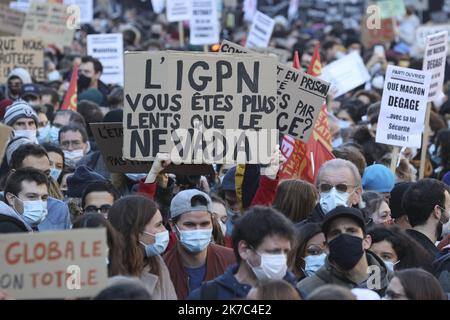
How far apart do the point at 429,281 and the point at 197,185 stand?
3.87m

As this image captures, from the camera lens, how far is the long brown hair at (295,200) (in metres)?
8.40

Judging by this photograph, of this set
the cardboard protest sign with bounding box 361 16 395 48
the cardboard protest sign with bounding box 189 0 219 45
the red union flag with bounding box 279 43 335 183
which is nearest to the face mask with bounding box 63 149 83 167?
the red union flag with bounding box 279 43 335 183

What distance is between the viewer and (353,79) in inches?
641

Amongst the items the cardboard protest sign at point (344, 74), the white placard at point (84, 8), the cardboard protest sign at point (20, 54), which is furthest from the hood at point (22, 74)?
the white placard at point (84, 8)

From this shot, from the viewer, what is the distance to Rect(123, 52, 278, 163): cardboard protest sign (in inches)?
320

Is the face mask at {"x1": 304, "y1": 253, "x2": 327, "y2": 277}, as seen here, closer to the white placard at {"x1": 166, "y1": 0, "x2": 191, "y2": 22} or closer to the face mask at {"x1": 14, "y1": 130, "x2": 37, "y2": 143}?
the face mask at {"x1": 14, "y1": 130, "x2": 37, "y2": 143}

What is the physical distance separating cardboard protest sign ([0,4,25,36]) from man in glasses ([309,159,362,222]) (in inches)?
412

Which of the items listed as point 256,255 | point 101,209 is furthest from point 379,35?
point 256,255

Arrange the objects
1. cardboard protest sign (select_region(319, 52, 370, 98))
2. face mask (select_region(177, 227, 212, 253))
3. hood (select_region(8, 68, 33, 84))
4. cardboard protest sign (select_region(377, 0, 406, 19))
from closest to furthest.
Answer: face mask (select_region(177, 227, 212, 253)) < hood (select_region(8, 68, 33, 84)) < cardboard protest sign (select_region(319, 52, 370, 98)) < cardboard protest sign (select_region(377, 0, 406, 19))

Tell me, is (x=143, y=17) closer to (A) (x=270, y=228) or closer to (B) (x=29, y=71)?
(B) (x=29, y=71)

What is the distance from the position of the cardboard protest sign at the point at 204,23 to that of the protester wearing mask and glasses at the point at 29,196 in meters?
10.8

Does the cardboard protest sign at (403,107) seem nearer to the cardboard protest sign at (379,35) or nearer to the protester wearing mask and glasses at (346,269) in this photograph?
the protester wearing mask and glasses at (346,269)

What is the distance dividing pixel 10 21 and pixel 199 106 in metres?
10.6

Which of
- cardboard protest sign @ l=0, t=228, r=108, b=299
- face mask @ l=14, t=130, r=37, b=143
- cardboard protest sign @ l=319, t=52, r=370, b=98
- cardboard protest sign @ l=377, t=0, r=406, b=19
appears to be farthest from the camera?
cardboard protest sign @ l=377, t=0, r=406, b=19
